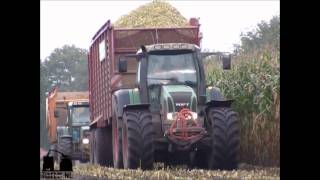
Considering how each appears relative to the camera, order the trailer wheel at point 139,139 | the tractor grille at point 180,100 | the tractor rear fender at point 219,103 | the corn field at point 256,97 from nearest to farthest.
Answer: the trailer wheel at point 139,139
the tractor grille at point 180,100
the tractor rear fender at point 219,103
the corn field at point 256,97

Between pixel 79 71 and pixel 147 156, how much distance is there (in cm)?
2030

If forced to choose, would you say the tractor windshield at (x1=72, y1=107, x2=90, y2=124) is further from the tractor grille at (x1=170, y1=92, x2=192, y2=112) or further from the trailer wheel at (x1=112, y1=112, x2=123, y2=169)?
the tractor grille at (x1=170, y1=92, x2=192, y2=112)

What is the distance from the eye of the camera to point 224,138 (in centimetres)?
1470

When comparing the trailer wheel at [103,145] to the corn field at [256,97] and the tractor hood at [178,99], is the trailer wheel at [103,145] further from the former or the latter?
the tractor hood at [178,99]

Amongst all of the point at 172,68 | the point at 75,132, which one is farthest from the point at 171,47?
the point at 75,132

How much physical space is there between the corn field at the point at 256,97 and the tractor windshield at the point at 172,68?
2.17 m

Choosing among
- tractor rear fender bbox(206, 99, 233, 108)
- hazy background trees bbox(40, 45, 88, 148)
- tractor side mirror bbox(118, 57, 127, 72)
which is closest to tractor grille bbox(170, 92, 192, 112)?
tractor rear fender bbox(206, 99, 233, 108)

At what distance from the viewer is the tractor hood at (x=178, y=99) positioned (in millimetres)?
14828

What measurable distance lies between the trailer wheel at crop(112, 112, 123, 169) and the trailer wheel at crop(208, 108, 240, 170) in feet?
6.51

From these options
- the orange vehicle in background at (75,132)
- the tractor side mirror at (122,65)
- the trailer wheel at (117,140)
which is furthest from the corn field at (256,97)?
the orange vehicle in background at (75,132)

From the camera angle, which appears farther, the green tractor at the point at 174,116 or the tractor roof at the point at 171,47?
the tractor roof at the point at 171,47
